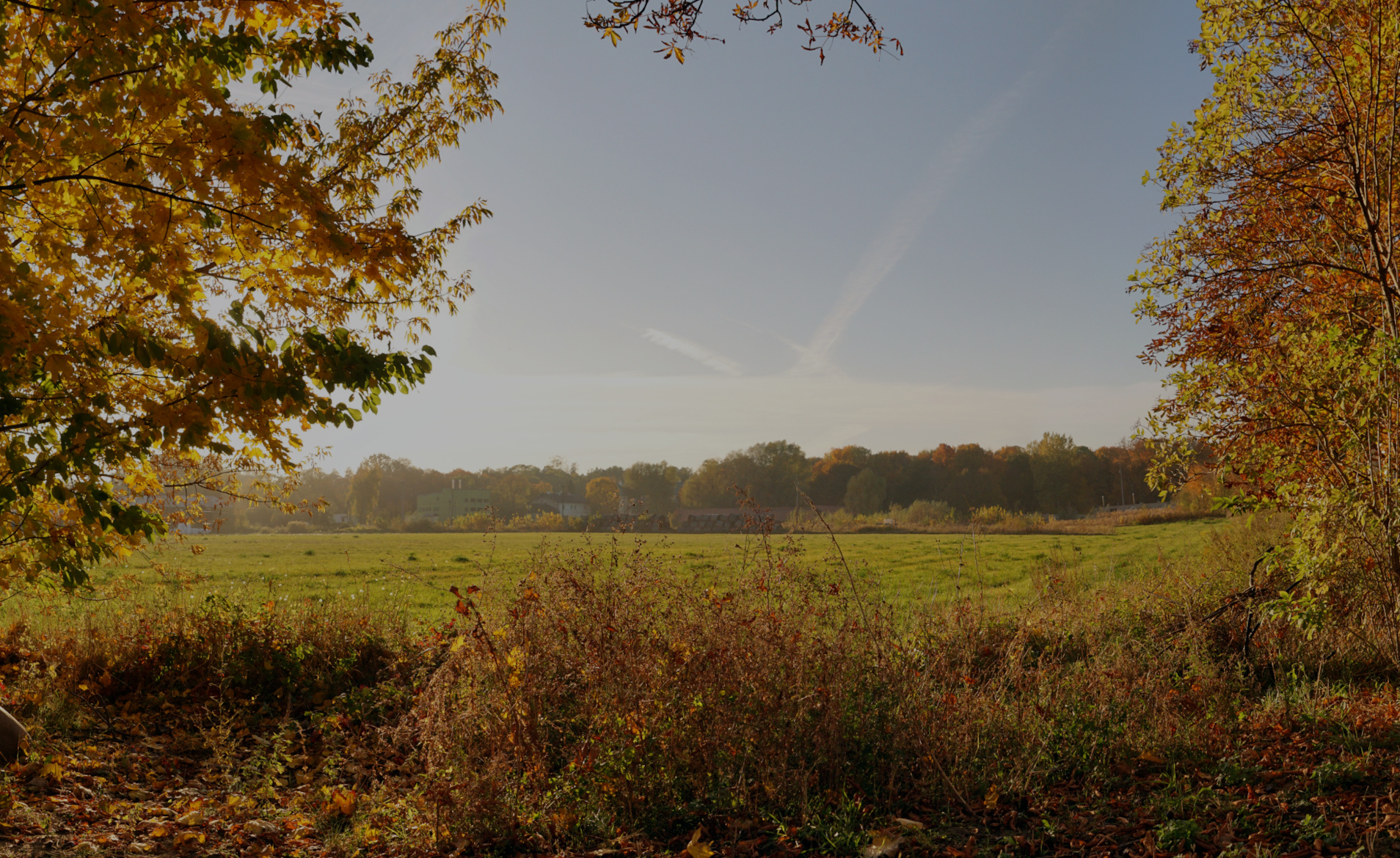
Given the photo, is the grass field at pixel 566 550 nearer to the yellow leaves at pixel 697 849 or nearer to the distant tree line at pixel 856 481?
the yellow leaves at pixel 697 849

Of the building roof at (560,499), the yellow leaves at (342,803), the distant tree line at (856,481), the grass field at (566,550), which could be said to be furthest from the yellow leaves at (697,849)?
the building roof at (560,499)

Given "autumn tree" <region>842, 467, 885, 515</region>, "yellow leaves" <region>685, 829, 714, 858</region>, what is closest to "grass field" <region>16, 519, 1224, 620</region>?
"yellow leaves" <region>685, 829, 714, 858</region>

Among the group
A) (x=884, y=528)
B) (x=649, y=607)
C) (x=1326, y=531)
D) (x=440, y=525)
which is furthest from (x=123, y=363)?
(x=440, y=525)

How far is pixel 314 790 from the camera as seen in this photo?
593cm

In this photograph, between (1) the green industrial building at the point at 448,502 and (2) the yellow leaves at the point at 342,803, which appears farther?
(1) the green industrial building at the point at 448,502

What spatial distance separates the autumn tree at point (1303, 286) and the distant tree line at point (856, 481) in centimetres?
5584

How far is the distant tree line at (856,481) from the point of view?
71438 millimetres

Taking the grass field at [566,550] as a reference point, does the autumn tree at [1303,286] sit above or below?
above

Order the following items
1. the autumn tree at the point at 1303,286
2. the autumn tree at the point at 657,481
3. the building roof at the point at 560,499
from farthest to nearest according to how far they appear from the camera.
Result: the building roof at the point at 560,499 < the autumn tree at the point at 657,481 < the autumn tree at the point at 1303,286

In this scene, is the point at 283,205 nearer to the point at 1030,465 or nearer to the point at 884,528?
the point at 884,528

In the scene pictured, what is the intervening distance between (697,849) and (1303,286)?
31.4 feet

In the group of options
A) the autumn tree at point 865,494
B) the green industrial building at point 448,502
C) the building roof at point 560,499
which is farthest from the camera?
the building roof at point 560,499

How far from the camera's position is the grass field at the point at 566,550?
962 cm

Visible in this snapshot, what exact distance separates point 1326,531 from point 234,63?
8.82 meters
